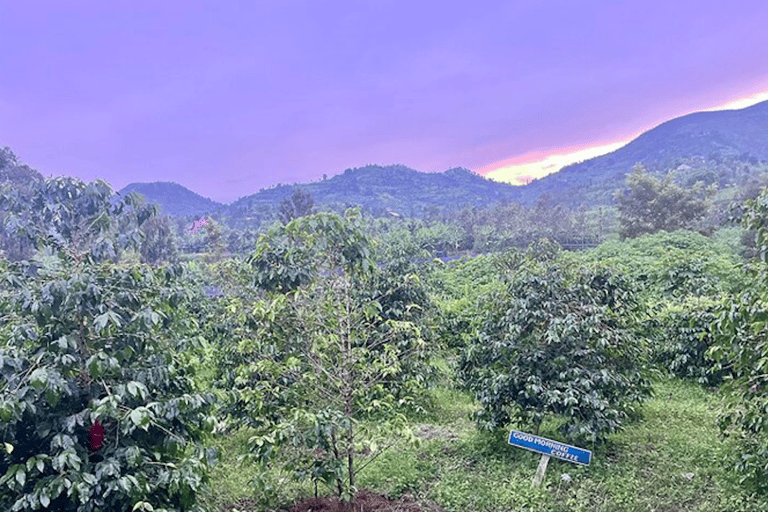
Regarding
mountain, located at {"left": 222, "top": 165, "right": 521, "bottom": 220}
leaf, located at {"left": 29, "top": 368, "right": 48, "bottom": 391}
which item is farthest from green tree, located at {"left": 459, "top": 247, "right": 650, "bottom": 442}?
mountain, located at {"left": 222, "top": 165, "right": 521, "bottom": 220}

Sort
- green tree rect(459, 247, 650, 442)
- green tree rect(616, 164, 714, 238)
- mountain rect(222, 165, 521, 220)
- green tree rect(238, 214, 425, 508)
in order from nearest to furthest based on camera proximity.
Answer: green tree rect(238, 214, 425, 508) → green tree rect(459, 247, 650, 442) → green tree rect(616, 164, 714, 238) → mountain rect(222, 165, 521, 220)

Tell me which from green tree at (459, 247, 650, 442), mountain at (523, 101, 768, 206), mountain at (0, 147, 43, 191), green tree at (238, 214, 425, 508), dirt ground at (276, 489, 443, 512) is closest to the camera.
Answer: green tree at (238, 214, 425, 508)

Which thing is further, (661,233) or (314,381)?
(661,233)

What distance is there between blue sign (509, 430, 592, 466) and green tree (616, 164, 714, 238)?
77.4 ft

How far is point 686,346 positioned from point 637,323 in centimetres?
369

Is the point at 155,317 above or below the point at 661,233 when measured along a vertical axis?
above

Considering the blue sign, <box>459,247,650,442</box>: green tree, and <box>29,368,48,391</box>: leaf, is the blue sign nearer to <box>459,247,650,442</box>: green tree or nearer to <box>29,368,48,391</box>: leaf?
<box>459,247,650,442</box>: green tree

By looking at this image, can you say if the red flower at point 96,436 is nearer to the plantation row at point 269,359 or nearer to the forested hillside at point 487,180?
the plantation row at point 269,359

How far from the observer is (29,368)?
2494mm

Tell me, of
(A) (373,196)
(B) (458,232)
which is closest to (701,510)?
(B) (458,232)

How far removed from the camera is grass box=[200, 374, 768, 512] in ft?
13.6

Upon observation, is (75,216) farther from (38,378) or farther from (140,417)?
(140,417)

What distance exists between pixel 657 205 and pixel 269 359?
2568cm

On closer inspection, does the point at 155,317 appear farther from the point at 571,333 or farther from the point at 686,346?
the point at 686,346
